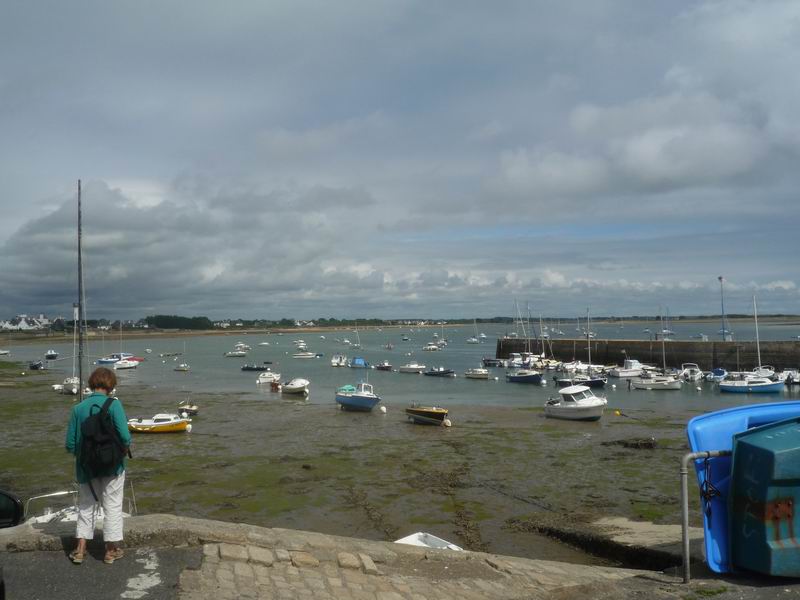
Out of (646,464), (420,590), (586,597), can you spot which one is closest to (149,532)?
(420,590)

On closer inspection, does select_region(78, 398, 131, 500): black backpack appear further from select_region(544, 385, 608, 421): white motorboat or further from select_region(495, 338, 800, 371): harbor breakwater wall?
select_region(495, 338, 800, 371): harbor breakwater wall

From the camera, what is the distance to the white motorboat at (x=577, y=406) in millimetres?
39844

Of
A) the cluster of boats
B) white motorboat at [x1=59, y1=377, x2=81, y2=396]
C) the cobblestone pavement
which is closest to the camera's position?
the cobblestone pavement

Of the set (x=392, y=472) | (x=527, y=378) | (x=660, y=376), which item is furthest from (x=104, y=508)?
(x=527, y=378)

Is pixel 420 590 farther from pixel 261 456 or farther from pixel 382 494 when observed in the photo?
pixel 261 456

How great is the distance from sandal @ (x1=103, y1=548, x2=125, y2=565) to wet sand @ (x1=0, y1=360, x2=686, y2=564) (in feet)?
30.9

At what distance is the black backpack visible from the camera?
659cm

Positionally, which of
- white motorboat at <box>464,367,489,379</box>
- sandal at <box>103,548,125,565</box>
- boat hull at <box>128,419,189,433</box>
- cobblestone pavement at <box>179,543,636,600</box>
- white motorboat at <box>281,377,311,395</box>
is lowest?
white motorboat at <box>464,367,489,379</box>

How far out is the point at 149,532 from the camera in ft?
24.2

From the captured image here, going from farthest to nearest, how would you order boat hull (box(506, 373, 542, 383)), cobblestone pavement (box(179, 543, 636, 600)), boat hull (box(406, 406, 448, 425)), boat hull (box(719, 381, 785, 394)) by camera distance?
1. boat hull (box(506, 373, 542, 383))
2. boat hull (box(719, 381, 785, 394))
3. boat hull (box(406, 406, 448, 425))
4. cobblestone pavement (box(179, 543, 636, 600))

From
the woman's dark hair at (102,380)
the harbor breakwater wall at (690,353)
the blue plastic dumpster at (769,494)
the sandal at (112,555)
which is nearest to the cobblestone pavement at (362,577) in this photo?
the sandal at (112,555)

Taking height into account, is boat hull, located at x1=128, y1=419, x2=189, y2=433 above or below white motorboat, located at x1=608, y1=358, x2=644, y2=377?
above

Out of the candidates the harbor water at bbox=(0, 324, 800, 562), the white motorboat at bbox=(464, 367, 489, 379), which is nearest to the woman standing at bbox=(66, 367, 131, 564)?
the harbor water at bbox=(0, 324, 800, 562)

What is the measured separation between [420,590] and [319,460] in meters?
20.5
